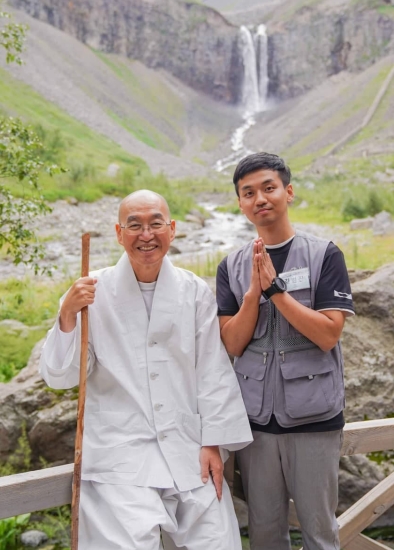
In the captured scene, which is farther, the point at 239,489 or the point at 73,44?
the point at 73,44

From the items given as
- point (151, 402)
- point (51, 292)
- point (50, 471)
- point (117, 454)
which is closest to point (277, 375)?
point (151, 402)

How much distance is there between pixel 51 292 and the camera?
30.6 feet

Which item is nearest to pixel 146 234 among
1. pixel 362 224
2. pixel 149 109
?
pixel 362 224

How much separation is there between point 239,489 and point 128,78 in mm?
73275

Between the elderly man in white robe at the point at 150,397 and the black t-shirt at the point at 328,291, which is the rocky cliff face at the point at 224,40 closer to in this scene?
the elderly man in white robe at the point at 150,397

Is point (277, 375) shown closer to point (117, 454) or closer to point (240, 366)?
point (240, 366)

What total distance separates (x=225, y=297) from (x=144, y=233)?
452mm

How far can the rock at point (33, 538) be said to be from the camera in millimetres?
3812

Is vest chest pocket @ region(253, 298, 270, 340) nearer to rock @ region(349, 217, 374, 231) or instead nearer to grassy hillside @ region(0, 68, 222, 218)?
grassy hillside @ region(0, 68, 222, 218)

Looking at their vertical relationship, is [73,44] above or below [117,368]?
above

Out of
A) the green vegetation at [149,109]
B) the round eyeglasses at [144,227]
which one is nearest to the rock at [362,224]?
the round eyeglasses at [144,227]

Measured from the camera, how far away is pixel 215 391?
7.66 ft

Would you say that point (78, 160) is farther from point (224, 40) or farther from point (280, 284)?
point (224, 40)

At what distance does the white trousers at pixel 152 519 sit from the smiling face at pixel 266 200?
1.07m
